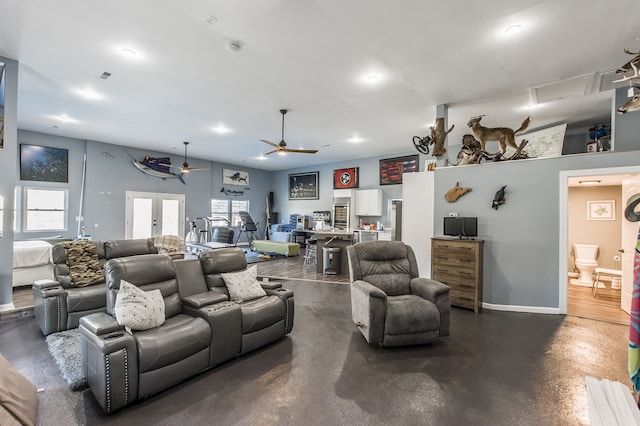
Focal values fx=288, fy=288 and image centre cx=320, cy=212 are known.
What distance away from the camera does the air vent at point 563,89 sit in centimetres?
409

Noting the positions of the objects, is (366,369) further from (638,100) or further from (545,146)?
(545,146)

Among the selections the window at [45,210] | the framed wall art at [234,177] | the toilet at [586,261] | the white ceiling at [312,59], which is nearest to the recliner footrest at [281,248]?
the framed wall art at [234,177]

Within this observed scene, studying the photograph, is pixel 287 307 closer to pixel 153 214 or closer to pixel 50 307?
pixel 50 307

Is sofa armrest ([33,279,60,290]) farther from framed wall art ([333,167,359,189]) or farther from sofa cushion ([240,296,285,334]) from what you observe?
framed wall art ([333,167,359,189])

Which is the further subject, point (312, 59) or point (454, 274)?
point (454, 274)

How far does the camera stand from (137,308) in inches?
95.6

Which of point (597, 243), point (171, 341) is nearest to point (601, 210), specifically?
point (597, 243)

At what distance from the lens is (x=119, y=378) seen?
A: 205cm

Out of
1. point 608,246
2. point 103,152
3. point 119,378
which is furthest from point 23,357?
point 608,246

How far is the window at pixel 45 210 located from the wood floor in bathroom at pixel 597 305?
11072 mm

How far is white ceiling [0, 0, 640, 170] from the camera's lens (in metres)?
2.79

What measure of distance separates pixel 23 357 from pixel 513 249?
20.6ft

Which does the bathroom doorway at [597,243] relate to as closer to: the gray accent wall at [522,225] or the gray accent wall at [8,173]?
the gray accent wall at [522,225]

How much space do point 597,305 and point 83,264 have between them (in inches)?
303
